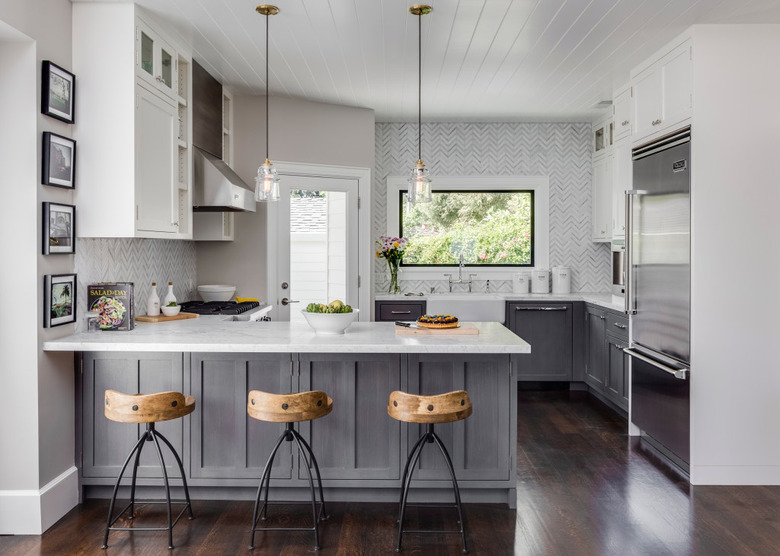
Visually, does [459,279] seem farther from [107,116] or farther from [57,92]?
[57,92]

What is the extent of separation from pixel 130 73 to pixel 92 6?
40 cm

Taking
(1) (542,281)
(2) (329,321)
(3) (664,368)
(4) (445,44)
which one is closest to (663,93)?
(4) (445,44)

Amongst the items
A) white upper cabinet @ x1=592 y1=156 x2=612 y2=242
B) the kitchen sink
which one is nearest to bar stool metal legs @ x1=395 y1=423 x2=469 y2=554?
the kitchen sink

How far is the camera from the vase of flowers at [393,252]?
241 inches

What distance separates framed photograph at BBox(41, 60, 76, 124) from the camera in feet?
9.61

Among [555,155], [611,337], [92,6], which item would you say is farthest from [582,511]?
[555,155]

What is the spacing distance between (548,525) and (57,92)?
3215 mm

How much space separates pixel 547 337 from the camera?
5.75 metres

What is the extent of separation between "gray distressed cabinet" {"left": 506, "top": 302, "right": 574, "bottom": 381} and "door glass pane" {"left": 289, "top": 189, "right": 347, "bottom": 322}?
1693mm

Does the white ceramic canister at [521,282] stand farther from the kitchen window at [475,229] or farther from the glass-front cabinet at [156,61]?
the glass-front cabinet at [156,61]

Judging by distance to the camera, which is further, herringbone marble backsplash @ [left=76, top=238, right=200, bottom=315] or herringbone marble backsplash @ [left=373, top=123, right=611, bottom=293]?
herringbone marble backsplash @ [left=373, top=123, right=611, bottom=293]

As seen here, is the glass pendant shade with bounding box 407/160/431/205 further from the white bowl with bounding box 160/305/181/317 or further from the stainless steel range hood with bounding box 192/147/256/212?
the white bowl with bounding box 160/305/181/317

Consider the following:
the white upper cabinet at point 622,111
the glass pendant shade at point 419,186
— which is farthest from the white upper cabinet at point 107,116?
the white upper cabinet at point 622,111

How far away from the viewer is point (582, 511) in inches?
123
